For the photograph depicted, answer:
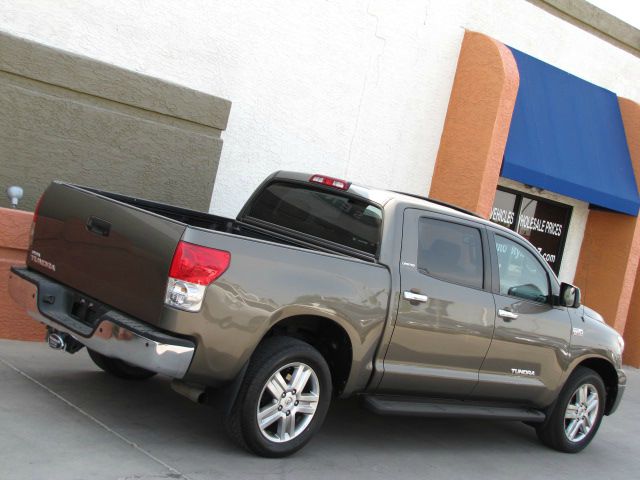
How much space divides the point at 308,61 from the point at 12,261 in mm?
4291

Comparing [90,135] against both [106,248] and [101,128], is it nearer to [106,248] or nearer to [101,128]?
[101,128]

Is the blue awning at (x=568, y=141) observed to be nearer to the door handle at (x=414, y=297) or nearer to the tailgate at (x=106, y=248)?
the door handle at (x=414, y=297)

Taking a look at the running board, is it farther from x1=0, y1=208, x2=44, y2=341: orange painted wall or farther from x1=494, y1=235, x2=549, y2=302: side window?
x1=0, y1=208, x2=44, y2=341: orange painted wall

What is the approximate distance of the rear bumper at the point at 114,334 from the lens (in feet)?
15.6

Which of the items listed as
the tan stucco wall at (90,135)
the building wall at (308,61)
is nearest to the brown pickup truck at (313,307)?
the tan stucco wall at (90,135)

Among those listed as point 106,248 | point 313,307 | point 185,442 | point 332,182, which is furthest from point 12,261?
point 313,307

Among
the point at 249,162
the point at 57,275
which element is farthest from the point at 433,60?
the point at 57,275

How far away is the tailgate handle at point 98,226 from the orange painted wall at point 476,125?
21.5ft

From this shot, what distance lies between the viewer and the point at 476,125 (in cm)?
1117

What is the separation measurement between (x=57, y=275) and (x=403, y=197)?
2.48 metres

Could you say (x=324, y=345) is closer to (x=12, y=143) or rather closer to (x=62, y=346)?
(x=62, y=346)

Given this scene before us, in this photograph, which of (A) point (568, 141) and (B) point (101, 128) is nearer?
(B) point (101, 128)

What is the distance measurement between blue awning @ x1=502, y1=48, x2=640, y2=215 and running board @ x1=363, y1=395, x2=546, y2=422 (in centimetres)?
502

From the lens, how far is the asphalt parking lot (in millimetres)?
4859
